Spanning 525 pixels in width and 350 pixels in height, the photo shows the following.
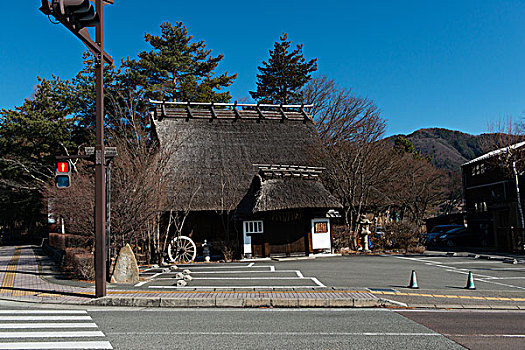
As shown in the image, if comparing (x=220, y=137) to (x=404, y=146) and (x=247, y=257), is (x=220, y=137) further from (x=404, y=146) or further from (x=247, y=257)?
(x=404, y=146)

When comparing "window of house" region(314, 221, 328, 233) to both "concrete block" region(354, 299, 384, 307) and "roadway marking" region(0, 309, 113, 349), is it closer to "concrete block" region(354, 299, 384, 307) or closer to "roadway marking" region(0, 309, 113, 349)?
"concrete block" region(354, 299, 384, 307)

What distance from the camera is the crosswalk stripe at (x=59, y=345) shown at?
6590 millimetres

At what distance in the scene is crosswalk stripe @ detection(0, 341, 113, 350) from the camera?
6.59 m

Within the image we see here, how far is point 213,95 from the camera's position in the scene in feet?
132

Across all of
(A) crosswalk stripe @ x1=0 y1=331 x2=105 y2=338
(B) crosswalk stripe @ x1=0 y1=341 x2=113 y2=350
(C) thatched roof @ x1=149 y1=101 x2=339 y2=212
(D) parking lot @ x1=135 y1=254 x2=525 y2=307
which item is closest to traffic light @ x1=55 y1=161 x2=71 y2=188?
(D) parking lot @ x1=135 y1=254 x2=525 y2=307

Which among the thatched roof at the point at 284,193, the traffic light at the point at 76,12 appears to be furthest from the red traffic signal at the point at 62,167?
the thatched roof at the point at 284,193

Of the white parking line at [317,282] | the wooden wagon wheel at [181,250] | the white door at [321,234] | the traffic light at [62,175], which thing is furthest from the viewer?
the white door at [321,234]

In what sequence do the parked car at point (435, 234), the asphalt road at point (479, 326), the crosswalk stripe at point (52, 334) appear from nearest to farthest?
the asphalt road at point (479, 326) → the crosswalk stripe at point (52, 334) → the parked car at point (435, 234)

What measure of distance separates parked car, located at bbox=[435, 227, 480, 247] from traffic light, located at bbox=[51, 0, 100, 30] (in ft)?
95.9

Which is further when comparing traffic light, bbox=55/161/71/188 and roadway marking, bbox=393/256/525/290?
roadway marking, bbox=393/256/525/290

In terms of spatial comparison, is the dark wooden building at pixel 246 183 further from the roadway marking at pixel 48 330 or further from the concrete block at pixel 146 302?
the roadway marking at pixel 48 330

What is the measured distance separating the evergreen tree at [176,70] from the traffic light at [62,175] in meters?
25.5

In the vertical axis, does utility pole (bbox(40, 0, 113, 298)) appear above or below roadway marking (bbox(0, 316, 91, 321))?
above

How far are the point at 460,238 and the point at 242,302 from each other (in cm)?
2589
